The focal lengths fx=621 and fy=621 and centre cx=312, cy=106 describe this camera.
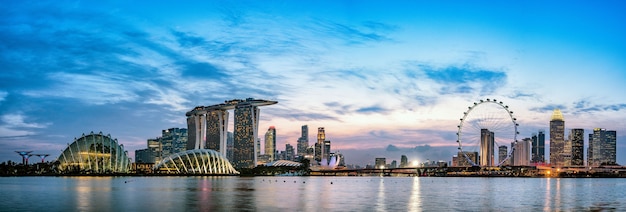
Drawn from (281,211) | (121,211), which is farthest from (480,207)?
(121,211)

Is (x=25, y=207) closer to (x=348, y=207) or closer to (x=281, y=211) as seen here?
(x=281, y=211)

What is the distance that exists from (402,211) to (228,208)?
17818 millimetres

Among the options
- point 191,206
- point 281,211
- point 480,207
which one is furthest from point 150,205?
point 480,207

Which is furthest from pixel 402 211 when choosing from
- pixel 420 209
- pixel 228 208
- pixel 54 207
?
pixel 54 207

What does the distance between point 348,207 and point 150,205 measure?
21.6 meters

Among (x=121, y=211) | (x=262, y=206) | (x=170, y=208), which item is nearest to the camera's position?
(x=121, y=211)

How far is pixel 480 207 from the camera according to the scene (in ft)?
230

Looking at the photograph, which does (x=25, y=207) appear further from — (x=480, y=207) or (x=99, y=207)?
(x=480, y=207)

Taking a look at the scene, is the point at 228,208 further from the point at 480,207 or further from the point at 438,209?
Result: the point at 480,207

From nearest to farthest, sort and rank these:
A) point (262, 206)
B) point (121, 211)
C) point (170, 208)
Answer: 1. point (121, 211)
2. point (170, 208)
3. point (262, 206)

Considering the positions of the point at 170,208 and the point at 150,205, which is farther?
the point at 150,205

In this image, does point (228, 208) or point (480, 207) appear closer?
point (228, 208)

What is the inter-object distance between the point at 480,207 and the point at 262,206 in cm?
2456

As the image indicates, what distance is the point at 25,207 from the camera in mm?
63812
